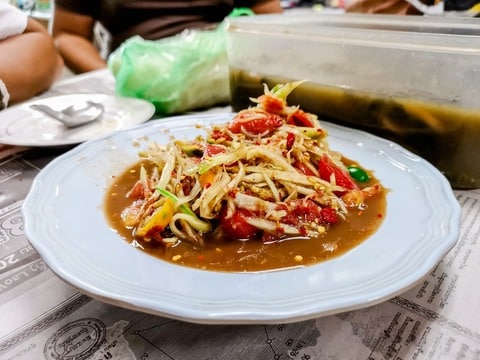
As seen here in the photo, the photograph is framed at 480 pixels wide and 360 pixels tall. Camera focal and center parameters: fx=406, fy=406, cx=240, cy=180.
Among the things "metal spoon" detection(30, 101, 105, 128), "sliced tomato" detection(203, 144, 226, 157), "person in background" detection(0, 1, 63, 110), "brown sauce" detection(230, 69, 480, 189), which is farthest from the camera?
"person in background" detection(0, 1, 63, 110)

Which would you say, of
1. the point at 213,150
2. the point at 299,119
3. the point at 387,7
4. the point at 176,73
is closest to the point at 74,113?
the point at 176,73

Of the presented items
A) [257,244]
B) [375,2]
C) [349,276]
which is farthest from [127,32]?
[349,276]

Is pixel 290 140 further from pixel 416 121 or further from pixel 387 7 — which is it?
pixel 387 7

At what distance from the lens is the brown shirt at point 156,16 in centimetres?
254

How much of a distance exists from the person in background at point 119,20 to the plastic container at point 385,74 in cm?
121

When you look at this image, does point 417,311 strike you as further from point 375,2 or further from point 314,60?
point 375,2

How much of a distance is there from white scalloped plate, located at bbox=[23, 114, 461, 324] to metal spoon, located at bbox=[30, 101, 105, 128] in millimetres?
400

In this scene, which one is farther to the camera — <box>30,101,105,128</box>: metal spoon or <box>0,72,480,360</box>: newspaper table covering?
<box>30,101,105,128</box>: metal spoon

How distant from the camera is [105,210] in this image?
92 centimetres

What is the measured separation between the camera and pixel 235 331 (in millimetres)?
693

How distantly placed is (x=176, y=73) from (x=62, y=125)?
47cm

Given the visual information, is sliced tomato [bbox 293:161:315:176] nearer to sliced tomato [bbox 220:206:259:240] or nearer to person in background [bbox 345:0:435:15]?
sliced tomato [bbox 220:206:259:240]

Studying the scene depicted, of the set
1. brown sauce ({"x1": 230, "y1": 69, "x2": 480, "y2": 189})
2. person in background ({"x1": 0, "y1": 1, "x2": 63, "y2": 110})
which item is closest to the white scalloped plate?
brown sauce ({"x1": 230, "y1": 69, "x2": 480, "y2": 189})

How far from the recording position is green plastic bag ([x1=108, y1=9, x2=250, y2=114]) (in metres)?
1.60
